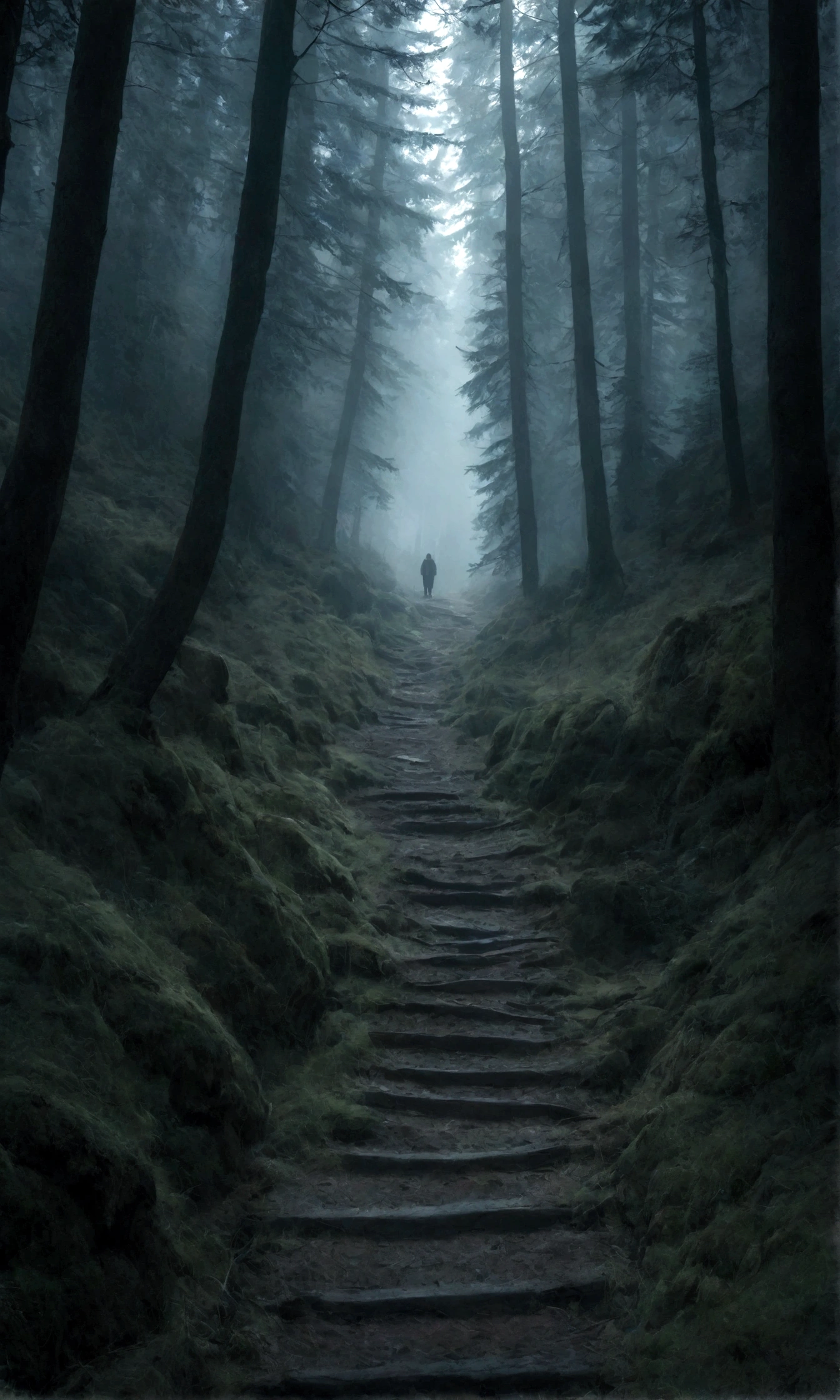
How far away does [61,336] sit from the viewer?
6.25 m

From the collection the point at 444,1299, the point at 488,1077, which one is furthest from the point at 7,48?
the point at 444,1299

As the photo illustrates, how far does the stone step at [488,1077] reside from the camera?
6738 millimetres

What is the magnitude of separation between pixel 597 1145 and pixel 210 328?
84.0ft

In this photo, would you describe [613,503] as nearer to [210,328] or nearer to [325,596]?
[325,596]

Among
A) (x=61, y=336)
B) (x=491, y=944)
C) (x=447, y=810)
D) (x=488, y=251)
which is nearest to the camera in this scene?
(x=61, y=336)

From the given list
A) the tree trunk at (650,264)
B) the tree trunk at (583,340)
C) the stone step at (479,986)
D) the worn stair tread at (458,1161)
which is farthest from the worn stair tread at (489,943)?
the tree trunk at (650,264)

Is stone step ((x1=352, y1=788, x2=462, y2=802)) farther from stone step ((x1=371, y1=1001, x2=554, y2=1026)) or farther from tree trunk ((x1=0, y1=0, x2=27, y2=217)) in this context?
tree trunk ((x1=0, y1=0, x2=27, y2=217))

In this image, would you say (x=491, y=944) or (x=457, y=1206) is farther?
(x=491, y=944)

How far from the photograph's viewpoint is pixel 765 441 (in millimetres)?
17266

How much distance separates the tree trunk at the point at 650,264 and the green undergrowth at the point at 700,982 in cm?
1526

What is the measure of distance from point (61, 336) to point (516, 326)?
18.3 meters

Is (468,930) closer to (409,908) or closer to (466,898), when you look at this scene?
(466,898)

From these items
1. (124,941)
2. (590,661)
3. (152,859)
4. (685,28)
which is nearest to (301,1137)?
(124,941)

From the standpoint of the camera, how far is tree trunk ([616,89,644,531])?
21.4m
